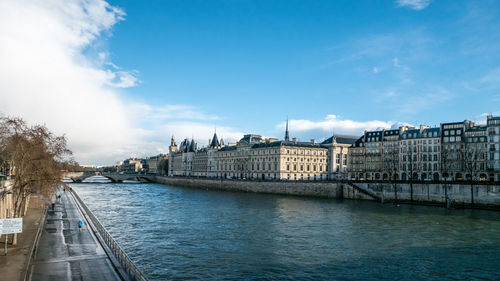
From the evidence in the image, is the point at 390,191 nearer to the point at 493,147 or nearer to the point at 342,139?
the point at 493,147

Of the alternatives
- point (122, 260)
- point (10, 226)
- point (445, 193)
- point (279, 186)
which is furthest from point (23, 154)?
point (279, 186)

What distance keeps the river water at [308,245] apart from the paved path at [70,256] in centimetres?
292

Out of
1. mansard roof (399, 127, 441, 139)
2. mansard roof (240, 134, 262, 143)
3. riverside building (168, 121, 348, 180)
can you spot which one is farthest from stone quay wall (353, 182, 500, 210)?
mansard roof (240, 134, 262, 143)

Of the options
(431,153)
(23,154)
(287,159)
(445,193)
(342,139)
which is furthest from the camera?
(342,139)

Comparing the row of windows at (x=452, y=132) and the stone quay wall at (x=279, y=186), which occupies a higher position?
the row of windows at (x=452, y=132)

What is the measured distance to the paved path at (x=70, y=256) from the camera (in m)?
19.2

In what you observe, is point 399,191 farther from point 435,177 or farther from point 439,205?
point 435,177

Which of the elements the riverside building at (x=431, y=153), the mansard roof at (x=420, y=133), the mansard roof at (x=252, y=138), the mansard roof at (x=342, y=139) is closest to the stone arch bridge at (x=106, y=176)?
the mansard roof at (x=252, y=138)

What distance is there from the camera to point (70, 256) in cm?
2277

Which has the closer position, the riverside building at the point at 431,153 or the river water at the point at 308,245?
the river water at the point at 308,245

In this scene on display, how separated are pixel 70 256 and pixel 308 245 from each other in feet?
56.6

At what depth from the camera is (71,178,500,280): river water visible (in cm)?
2405

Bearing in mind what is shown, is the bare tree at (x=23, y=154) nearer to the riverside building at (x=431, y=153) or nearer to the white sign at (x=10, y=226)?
the white sign at (x=10, y=226)

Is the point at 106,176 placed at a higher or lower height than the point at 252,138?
lower
